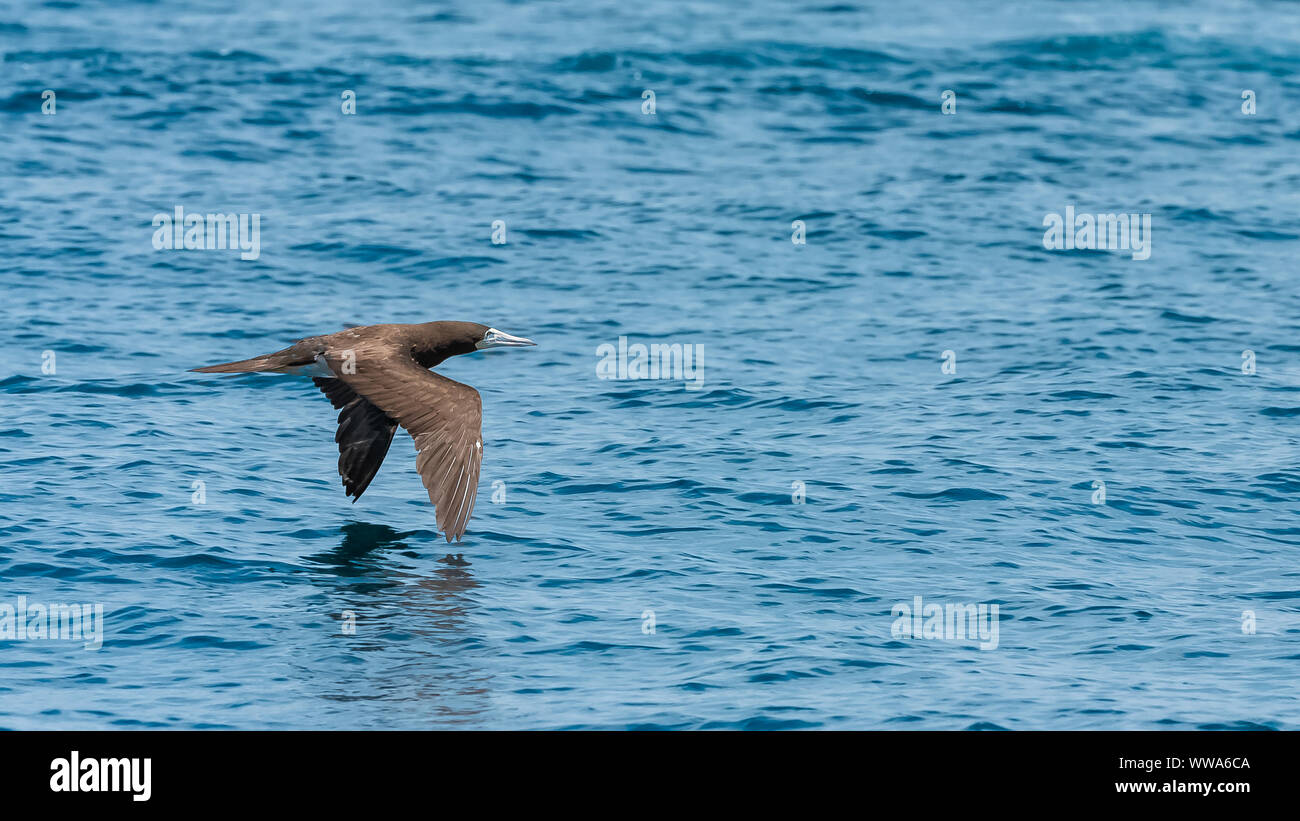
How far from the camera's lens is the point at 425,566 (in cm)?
1416

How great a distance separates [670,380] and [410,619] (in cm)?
821

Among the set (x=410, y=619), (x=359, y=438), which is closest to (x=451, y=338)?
(x=359, y=438)

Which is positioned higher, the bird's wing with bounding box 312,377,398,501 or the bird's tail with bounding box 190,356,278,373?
the bird's tail with bounding box 190,356,278,373

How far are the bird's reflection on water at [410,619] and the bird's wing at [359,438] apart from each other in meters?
0.47

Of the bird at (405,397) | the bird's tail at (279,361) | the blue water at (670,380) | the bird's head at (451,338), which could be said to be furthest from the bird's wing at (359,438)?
the bird's tail at (279,361)

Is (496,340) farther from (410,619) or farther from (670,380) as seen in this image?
(670,380)

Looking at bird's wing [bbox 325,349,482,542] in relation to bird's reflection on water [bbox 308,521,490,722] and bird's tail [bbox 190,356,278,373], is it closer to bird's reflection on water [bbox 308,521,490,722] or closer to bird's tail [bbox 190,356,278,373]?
bird's tail [bbox 190,356,278,373]

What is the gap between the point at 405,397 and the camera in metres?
13.5

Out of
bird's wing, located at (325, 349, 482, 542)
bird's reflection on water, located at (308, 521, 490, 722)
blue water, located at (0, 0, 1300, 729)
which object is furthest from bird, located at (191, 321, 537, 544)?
blue water, located at (0, 0, 1300, 729)

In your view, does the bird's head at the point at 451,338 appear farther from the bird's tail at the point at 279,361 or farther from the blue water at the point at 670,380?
the blue water at the point at 670,380

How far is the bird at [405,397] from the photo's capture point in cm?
1294

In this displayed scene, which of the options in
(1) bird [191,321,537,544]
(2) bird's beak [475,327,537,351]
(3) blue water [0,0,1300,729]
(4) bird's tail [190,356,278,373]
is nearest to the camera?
(3) blue water [0,0,1300,729]

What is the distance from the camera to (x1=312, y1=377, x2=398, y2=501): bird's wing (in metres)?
15.3

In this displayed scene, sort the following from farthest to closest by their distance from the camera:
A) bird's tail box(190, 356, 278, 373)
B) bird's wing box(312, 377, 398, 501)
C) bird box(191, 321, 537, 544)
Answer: bird's wing box(312, 377, 398, 501) < bird's tail box(190, 356, 278, 373) < bird box(191, 321, 537, 544)
